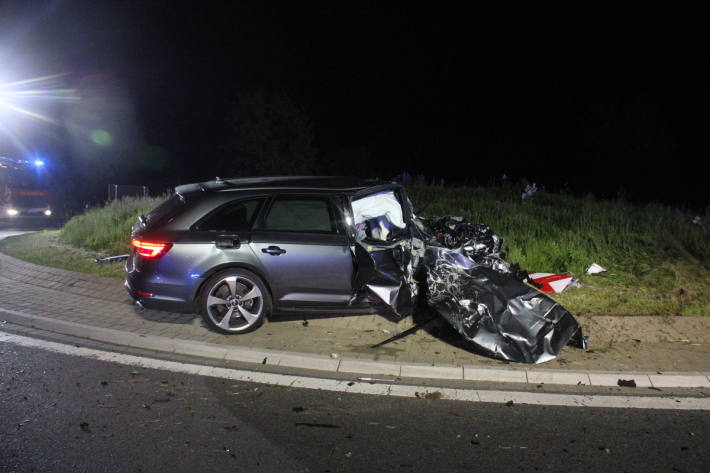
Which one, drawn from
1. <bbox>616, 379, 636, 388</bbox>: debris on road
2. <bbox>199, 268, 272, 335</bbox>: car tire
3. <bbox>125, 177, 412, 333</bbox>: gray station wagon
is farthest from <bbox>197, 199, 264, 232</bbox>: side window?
<bbox>616, 379, 636, 388</bbox>: debris on road

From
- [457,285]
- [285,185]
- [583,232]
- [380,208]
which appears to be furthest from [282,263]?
[583,232]

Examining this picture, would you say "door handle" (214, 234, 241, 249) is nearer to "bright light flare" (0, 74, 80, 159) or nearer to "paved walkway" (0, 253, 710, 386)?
"paved walkway" (0, 253, 710, 386)

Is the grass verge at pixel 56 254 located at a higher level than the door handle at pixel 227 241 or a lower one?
lower

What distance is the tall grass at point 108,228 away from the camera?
1007 centimetres

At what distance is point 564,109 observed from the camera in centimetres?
3775

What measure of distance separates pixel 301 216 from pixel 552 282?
3.08m

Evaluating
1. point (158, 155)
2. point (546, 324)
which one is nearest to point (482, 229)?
point (546, 324)

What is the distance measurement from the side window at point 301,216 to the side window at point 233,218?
0.19 meters

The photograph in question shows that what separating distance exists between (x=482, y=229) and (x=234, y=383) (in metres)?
3.92

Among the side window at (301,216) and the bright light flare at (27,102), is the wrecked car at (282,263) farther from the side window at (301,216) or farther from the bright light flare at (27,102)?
the bright light flare at (27,102)

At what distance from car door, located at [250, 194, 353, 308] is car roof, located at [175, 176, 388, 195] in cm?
40

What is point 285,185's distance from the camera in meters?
6.41

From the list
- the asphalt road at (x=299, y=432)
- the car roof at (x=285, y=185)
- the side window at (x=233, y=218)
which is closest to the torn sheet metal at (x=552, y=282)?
the car roof at (x=285, y=185)

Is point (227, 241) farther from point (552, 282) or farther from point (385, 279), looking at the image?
point (552, 282)
